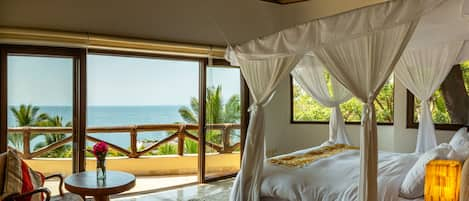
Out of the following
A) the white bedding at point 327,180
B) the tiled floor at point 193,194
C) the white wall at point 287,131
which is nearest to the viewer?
the white bedding at point 327,180

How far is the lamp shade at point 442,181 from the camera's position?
2787mm

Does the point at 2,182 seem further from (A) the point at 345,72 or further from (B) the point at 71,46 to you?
(A) the point at 345,72

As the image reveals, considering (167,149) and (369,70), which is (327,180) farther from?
(167,149)

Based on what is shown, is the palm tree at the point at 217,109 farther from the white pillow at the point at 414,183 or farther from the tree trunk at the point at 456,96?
the white pillow at the point at 414,183

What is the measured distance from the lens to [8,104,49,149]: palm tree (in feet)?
13.8

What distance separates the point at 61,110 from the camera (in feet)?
14.6

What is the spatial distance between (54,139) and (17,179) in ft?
4.57

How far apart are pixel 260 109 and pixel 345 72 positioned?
111 cm

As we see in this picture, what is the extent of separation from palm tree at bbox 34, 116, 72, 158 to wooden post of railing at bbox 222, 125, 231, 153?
2.25 meters

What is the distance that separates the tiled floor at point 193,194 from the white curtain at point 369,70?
2.34 m

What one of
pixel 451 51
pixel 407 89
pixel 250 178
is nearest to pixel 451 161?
pixel 250 178

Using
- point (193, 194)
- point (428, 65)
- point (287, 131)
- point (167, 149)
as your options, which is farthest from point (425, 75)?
point (167, 149)

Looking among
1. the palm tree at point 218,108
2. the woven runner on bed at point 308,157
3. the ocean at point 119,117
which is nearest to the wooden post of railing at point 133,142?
the ocean at point 119,117

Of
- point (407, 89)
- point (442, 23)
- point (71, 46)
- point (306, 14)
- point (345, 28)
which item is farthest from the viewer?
point (306, 14)
